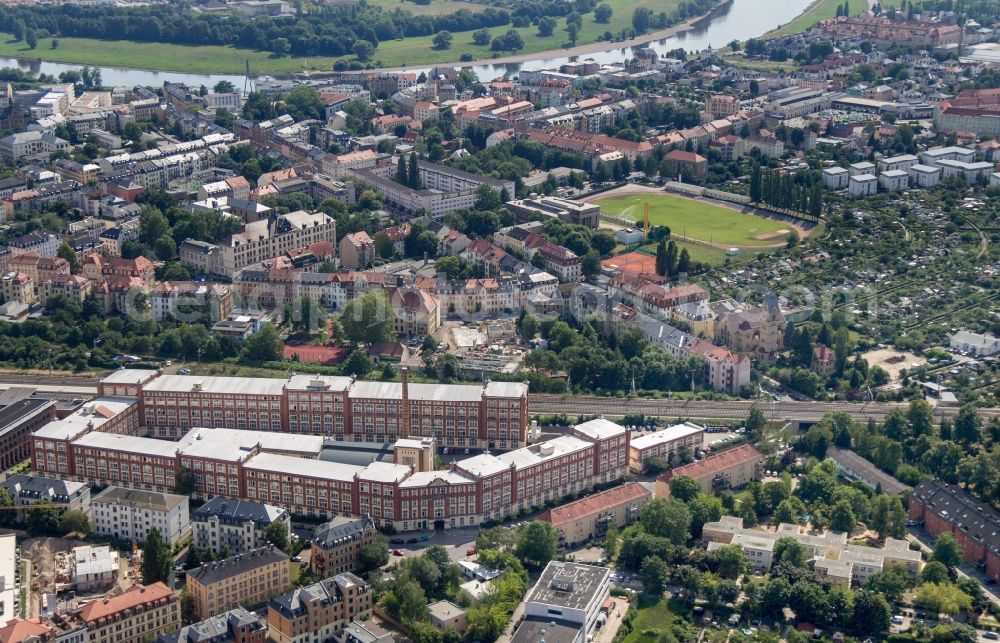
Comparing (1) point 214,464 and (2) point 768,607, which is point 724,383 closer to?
(2) point 768,607

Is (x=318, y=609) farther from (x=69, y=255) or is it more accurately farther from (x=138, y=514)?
(x=69, y=255)

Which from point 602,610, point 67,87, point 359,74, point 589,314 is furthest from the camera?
point 359,74

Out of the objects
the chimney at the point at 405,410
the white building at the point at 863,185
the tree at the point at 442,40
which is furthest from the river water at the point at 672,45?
the chimney at the point at 405,410

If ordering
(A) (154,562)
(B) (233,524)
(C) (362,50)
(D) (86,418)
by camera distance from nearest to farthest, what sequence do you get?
(A) (154,562)
(B) (233,524)
(D) (86,418)
(C) (362,50)

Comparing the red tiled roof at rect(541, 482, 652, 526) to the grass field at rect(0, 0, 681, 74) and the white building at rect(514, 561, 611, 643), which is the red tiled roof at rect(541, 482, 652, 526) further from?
the grass field at rect(0, 0, 681, 74)

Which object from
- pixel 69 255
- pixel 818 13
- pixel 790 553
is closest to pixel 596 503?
pixel 790 553

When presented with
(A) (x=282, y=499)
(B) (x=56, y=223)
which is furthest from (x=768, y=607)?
(B) (x=56, y=223)

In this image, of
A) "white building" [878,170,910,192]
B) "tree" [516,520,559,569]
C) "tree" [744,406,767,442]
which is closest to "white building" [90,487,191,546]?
"tree" [516,520,559,569]
